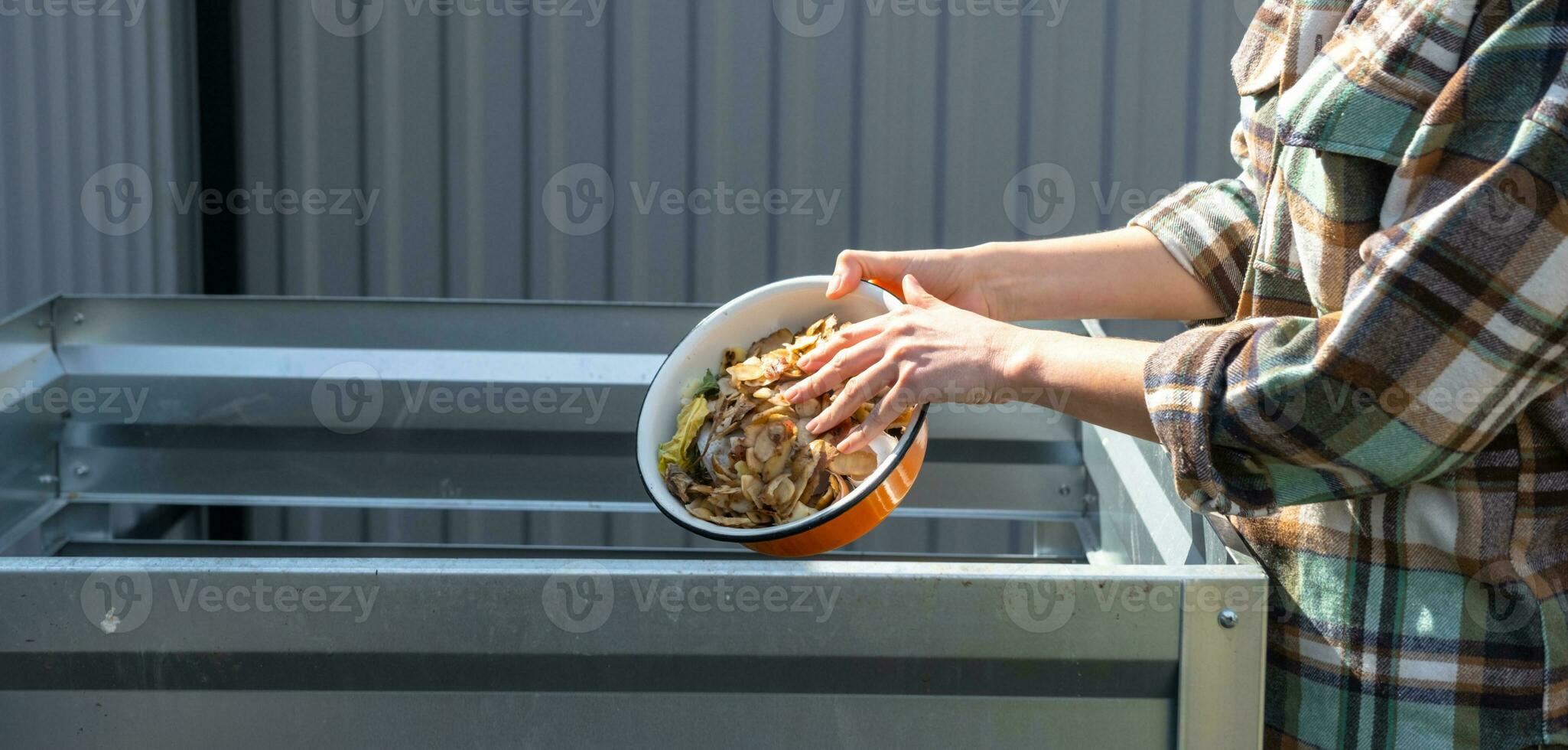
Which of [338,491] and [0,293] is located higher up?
[0,293]

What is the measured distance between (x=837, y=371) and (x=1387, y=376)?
56 centimetres

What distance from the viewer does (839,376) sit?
141 centimetres


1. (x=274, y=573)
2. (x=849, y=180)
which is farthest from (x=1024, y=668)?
(x=849, y=180)

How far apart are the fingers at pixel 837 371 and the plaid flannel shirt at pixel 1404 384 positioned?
1.10 feet

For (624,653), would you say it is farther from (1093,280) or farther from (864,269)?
(1093,280)

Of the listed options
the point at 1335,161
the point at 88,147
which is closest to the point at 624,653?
the point at 1335,161

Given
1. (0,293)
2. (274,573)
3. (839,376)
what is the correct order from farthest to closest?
(0,293)
(839,376)
(274,573)

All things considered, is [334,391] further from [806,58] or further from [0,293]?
[806,58]

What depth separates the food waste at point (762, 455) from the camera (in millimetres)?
1402

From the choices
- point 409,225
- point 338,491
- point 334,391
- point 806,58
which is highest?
point 806,58

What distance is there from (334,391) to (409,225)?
40.8 inches

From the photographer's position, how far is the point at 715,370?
63.2 inches

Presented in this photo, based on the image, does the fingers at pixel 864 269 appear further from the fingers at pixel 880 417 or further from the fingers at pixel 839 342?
the fingers at pixel 880 417

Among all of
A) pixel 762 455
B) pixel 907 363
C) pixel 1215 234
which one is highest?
pixel 1215 234
